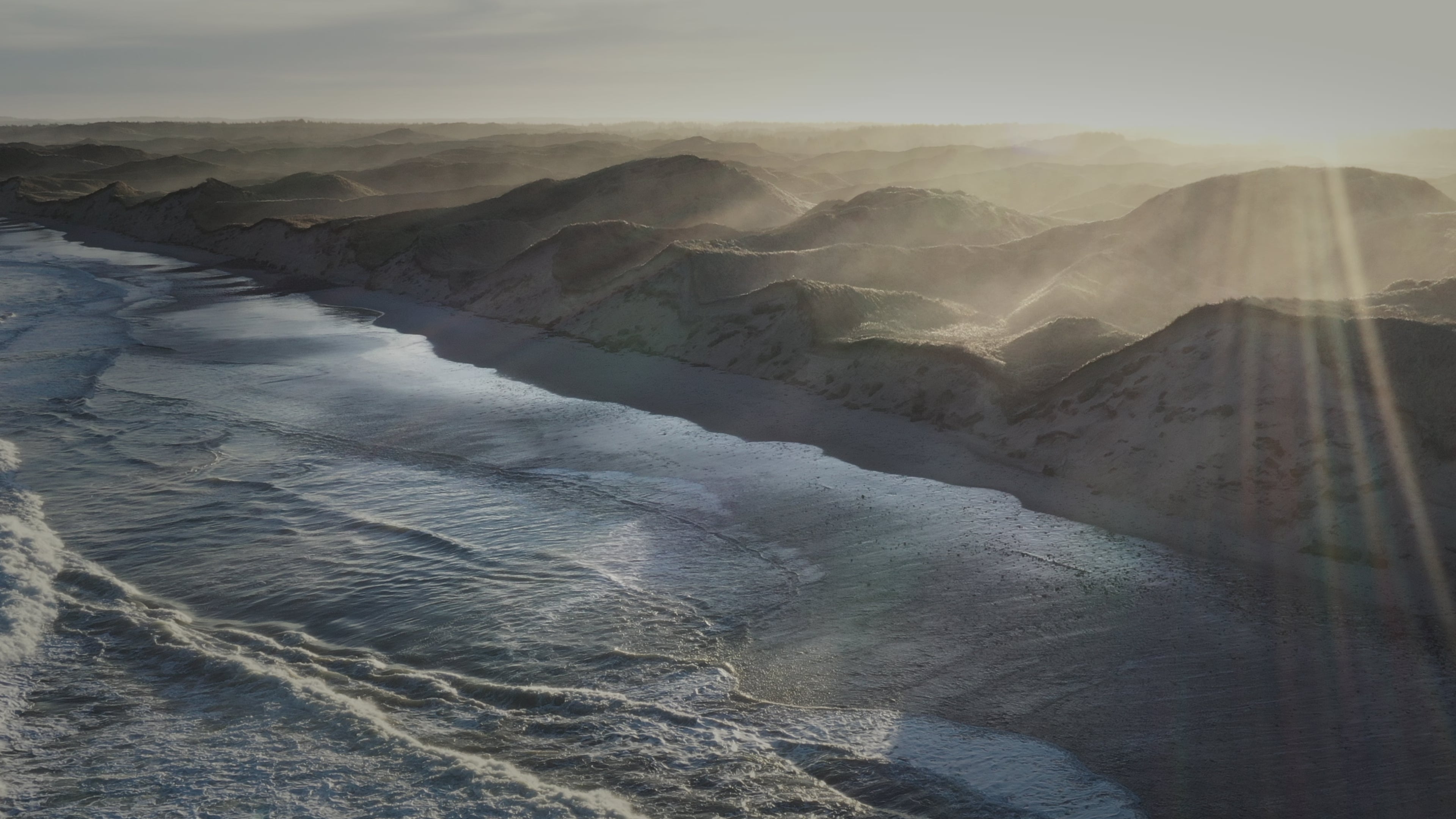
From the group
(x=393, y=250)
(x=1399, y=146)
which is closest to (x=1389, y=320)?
(x=393, y=250)

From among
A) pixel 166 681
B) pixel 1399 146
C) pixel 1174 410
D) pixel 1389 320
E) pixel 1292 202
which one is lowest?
pixel 166 681

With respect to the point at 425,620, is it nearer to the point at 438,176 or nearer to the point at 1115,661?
the point at 1115,661

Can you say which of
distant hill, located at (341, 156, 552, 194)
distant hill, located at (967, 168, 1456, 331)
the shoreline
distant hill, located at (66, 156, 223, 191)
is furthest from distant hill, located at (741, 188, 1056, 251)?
distant hill, located at (66, 156, 223, 191)

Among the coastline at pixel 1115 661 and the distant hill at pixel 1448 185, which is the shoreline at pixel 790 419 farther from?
the distant hill at pixel 1448 185

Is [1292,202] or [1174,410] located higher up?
[1292,202]

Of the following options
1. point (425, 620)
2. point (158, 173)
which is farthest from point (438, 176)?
point (425, 620)

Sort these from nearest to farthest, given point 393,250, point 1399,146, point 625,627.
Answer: point 625,627 < point 393,250 < point 1399,146

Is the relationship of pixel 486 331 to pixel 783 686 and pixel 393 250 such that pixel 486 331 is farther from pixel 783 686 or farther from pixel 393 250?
pixel 783 686
